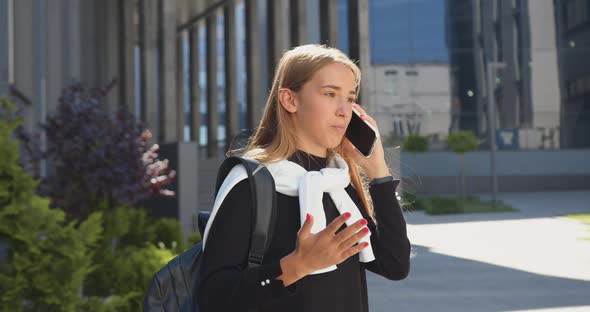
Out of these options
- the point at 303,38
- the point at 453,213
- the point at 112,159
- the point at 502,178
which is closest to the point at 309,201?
the point at 112,159

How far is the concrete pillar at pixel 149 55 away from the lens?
63.7 ft

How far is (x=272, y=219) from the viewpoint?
79.4 inches

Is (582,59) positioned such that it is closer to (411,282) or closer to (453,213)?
(453,213)

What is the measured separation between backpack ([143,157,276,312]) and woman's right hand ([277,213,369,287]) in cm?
12

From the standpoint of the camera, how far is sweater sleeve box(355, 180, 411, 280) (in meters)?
2.32

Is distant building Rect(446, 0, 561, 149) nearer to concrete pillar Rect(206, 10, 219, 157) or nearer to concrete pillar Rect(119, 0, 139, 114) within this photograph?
concrete pillar Rect(206, 10, 219, 157)

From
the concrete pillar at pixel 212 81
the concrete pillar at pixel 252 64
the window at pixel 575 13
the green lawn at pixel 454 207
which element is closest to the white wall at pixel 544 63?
the window at pixel 575 13

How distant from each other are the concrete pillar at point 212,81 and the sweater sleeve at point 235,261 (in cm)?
3062

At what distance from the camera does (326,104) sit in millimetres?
2186

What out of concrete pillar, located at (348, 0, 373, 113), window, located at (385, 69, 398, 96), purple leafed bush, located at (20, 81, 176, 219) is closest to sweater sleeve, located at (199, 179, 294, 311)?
purple leafed bush, located at (20, 81, 176, 219)

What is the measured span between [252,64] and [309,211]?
24008 millimetres

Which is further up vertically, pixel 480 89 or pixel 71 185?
pixel 480 89

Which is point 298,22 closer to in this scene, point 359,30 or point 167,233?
point 359,30

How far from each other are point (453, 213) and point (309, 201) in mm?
24031
